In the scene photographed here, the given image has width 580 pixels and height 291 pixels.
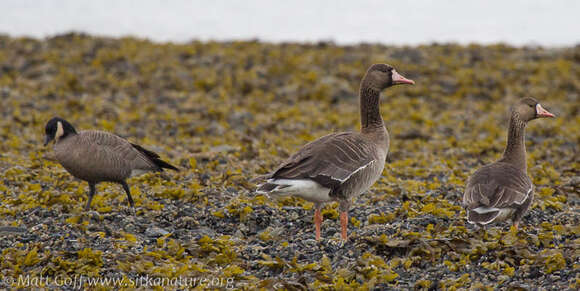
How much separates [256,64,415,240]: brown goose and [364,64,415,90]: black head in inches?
32.3

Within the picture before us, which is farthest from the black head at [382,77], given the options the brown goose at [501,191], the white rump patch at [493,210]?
the white rump patch at [493,210]

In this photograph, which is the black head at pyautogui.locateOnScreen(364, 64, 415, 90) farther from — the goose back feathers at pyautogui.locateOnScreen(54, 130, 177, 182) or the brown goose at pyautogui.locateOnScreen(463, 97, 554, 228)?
the goose back feathers at pyautogui.locateOnScreen(54, 130, 177, 182)

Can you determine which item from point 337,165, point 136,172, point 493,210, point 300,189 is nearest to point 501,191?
point 493,210

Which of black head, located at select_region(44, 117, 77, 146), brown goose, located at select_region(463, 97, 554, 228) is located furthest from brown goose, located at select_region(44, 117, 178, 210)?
brown goose, located at select_region(463, 97, 554, 228)

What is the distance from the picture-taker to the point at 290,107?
800 inches

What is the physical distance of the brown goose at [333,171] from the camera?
863 cm

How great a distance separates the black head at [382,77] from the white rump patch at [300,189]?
2129mm

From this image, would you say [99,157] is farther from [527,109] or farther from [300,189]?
[527,109]

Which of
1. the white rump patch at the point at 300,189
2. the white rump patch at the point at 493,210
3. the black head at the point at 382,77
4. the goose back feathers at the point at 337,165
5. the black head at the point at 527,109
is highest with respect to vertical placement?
the black head at the point at 382,77

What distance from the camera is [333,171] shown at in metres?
8.77

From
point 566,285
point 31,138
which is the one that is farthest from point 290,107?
point 566,285

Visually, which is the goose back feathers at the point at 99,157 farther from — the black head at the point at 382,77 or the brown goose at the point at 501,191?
the brown goose at the point at 501,191

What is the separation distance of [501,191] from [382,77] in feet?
8.01

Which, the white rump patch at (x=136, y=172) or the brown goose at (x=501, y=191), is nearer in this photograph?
the brown goose at (x=501, y=191)
